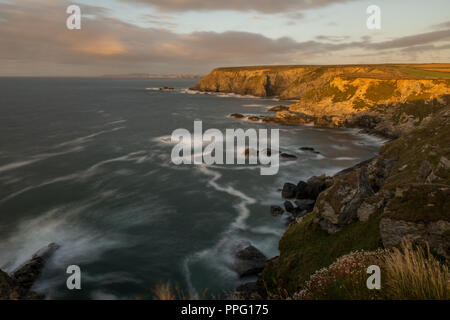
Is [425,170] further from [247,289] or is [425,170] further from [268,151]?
[268,151]

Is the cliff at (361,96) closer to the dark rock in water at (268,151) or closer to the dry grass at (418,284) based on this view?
the dark rock in water at (268,151)

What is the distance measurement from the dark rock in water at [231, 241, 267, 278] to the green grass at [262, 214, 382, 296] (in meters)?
2.53

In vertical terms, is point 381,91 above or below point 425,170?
above

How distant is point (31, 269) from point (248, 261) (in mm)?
14703

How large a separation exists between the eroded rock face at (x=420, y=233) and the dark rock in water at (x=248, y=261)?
990 cm

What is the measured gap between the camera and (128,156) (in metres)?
48.8

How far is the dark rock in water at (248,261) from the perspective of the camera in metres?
18.6

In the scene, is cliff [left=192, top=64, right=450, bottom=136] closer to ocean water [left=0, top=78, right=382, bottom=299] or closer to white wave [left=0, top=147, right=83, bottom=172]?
ocean water [left=0, top=78, right=382, bottom=299]

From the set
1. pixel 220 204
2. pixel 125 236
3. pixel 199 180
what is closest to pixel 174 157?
pixel 199 180

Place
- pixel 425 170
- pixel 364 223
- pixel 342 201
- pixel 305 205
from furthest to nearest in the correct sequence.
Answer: pixel 305 205
pixel 425 170
pixel 342 201
pixel 364 223

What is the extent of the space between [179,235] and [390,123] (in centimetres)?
6057

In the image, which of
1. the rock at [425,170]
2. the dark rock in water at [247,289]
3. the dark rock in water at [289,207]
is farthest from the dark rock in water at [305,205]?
the dark rock in water at [247,289]

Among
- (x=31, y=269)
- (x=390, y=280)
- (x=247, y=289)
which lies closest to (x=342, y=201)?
(x=247, y=289)

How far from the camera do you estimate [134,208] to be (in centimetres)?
2966
